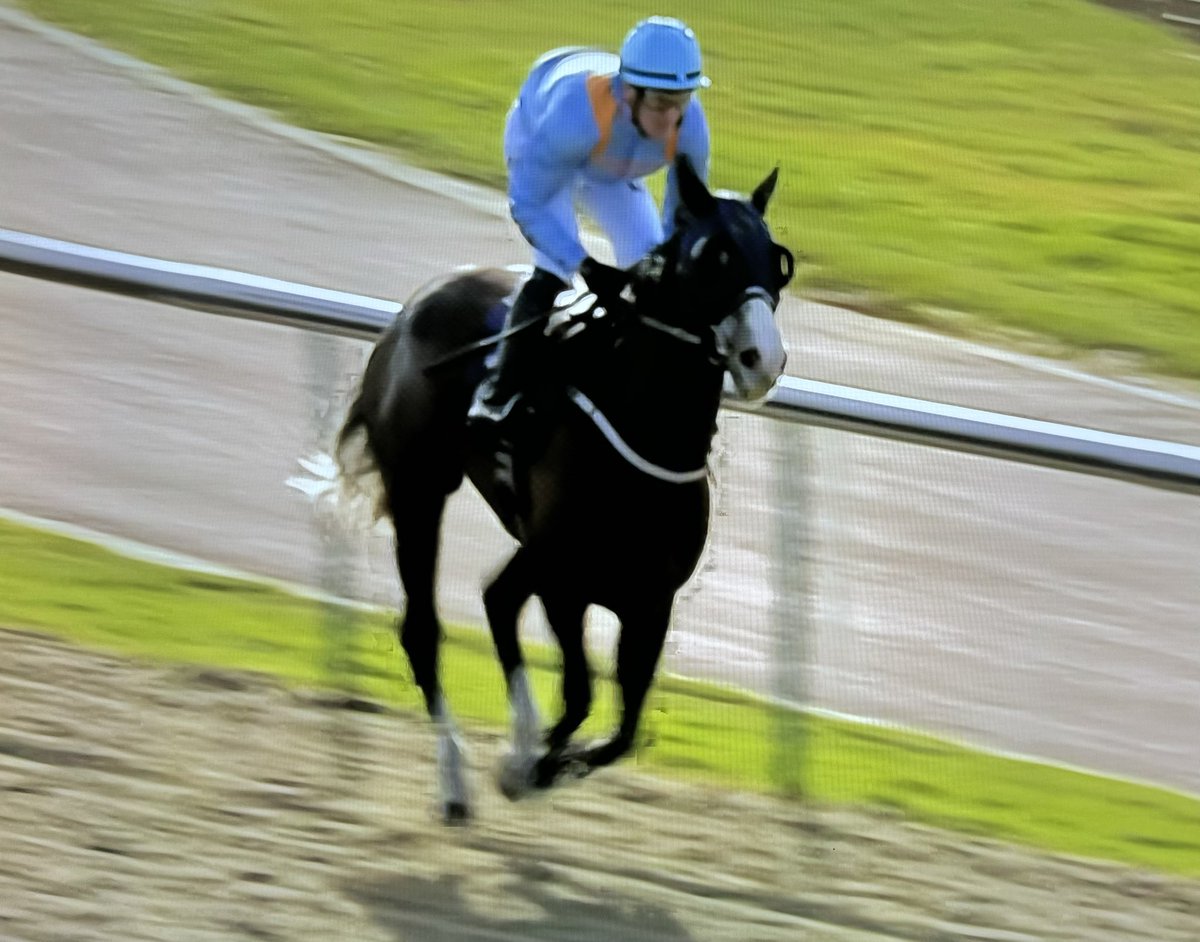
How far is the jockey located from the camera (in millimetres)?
3496

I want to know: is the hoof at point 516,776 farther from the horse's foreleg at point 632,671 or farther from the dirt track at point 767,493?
the dirt track at point 767,493

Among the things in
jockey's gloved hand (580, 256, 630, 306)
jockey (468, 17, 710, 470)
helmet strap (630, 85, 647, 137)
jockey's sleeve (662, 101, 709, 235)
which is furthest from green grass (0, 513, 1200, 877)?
helmet strap (630, 85, 647, 137)

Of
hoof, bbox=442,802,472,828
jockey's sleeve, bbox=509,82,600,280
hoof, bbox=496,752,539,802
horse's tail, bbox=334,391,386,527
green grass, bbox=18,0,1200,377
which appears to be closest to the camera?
jockey's sleeve, bbox=509,82,600,280

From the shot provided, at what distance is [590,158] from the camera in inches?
147

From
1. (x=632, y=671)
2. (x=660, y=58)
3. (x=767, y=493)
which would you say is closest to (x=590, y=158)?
(x=660, y=58)

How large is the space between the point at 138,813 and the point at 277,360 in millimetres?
3070

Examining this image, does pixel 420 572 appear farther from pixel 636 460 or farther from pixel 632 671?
pixel 636 460

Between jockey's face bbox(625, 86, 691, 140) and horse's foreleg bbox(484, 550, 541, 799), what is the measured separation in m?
0.93

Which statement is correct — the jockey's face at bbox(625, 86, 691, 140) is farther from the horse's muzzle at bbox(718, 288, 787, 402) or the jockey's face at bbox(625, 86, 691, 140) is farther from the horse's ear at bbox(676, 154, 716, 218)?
the horse's muzzle at bbox(718, 288, 787, 402)

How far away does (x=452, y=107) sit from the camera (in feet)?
31.7

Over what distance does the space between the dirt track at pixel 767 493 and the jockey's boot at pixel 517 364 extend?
62 cm

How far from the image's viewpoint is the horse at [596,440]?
344 cm

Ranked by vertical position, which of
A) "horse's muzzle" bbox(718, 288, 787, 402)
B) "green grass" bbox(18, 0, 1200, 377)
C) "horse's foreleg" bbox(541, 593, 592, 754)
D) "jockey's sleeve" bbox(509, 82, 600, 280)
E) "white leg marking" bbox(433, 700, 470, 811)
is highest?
"jockey's sleeve" bbox(509, 82, 600, 280)

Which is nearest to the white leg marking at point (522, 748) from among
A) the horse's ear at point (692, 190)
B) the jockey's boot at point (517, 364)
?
the jockey's boot at point (517, 364)
